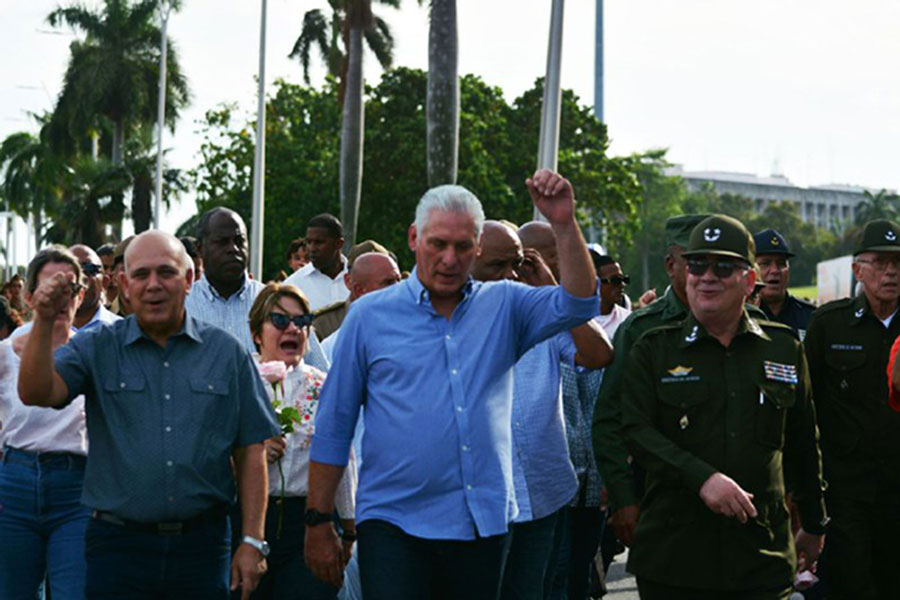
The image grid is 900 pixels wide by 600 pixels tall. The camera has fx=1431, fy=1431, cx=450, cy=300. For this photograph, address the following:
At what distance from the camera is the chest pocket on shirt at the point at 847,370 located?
6.62m

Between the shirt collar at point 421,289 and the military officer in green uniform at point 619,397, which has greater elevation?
the shirt collar at point 421,289

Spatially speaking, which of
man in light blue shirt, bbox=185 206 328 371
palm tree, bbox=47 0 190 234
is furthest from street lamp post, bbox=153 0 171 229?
man in light blue shirt, bbox=185 206 328 371

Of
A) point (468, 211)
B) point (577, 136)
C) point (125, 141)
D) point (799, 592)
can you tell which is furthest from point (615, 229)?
point (468, 211)

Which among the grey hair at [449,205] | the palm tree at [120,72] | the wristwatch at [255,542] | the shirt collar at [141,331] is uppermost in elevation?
the palm tree at [120,72]

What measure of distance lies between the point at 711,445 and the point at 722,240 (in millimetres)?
745

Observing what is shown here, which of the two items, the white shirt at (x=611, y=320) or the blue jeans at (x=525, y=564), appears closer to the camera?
the blue jeans at (x=525, y=564)

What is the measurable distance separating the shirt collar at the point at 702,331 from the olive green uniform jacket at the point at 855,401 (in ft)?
5.36

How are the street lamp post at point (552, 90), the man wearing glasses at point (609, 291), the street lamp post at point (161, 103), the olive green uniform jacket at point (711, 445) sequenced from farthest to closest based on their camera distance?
the street lamp post at point (161, 103)
the street lamp post at point (552, 90)
the man wearing glasses at point (609, 291)
the olive green uniform jacket at point (711, 445)

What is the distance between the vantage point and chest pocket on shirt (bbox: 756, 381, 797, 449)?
16.5 ft

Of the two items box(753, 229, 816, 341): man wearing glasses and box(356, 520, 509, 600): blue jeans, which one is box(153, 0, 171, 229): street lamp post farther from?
box(356, 520, 509, 600): blue jeans

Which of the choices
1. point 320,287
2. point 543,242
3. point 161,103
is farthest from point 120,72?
point 543,242

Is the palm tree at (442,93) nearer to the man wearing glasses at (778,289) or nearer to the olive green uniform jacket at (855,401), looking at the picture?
the man wearing glasses at (778,289)

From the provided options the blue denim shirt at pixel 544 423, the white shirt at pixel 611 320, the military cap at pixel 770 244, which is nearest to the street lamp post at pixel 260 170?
the white shirt at pixel 611 320

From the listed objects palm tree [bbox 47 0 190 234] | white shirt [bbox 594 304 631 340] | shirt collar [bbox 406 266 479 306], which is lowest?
white shirt [bbox 594 304 631 340]
